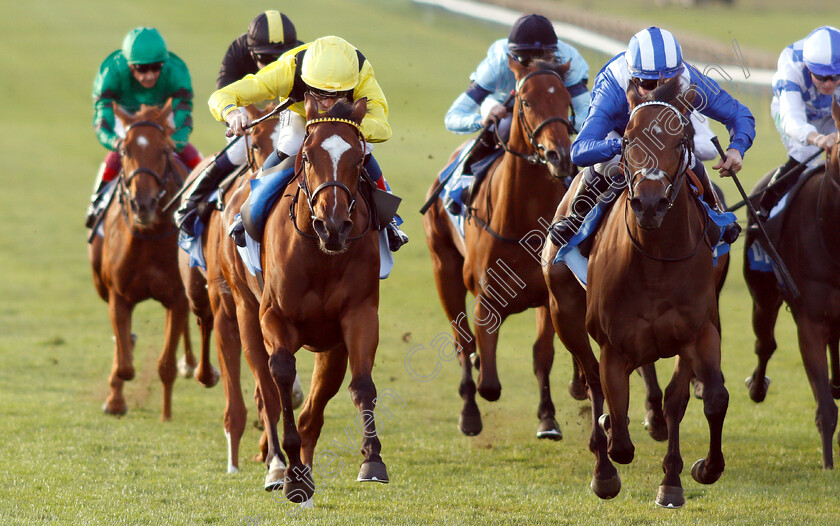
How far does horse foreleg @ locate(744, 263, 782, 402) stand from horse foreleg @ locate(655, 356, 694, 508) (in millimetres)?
2515

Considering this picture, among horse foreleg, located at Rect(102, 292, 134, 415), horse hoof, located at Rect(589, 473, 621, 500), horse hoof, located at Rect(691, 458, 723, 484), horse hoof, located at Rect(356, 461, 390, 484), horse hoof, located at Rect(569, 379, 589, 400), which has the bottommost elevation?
horse foreleg, located at Rect(102, 292, 134, 415)

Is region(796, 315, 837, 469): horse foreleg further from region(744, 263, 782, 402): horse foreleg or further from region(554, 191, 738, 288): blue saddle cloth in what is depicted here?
region(554, 191, 738, 288): blue saddle cloth

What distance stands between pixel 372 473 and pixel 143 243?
14.3ft

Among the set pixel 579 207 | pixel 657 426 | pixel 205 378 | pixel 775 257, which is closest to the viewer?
pixel 579 207

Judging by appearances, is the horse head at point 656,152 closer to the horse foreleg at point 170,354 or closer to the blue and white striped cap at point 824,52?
the blue and white striped cap at point 824,52

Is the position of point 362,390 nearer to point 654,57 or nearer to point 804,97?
point 654,57

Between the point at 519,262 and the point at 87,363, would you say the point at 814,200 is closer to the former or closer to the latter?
the point at 519,262

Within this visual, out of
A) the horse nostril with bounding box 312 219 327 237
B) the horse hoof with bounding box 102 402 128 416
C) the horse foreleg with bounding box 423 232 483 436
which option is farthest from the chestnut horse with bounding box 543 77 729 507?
the horse hoof with bounding box 102 402 128 416

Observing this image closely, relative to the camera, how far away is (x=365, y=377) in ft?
19.7

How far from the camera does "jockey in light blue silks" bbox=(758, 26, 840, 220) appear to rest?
7.67 m

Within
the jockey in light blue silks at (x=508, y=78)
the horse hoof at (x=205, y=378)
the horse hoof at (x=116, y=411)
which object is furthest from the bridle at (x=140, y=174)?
the jockey in light blue silks at (x=508, y=78)

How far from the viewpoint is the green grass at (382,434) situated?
6.57m

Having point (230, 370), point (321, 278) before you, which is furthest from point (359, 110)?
point (230, 370)

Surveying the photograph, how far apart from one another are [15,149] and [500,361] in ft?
52.2
